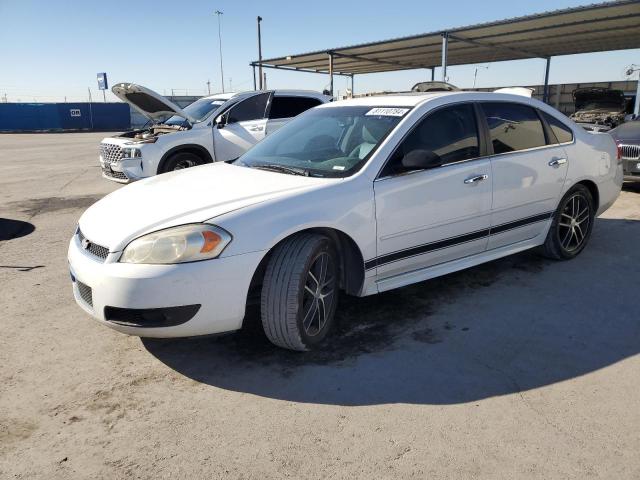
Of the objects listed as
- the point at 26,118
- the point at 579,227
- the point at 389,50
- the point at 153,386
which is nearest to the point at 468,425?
the point at 153,386

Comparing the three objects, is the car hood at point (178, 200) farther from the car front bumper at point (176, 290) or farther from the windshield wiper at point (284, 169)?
the car front bumper at point (176, 290)

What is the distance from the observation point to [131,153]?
7.59 meters

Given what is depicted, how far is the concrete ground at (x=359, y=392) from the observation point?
2.16m

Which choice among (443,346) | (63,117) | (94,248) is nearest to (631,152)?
(443,346)

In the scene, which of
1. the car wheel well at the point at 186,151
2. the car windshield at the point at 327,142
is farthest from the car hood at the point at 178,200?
the car wheel well at the point at 186,151

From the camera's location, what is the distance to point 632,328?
336cm

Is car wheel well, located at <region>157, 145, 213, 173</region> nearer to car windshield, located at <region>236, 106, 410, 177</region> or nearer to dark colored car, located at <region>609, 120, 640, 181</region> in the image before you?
car windshield, located at <region>236, 106, 410, 177</region>

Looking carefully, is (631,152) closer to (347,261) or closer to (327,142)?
(327,142)

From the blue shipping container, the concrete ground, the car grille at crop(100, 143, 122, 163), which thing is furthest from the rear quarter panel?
the blue shipping container

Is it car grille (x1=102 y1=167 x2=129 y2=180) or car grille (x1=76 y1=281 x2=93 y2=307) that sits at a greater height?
car grille (x1=102 y1=167 x2=129 y2=180)

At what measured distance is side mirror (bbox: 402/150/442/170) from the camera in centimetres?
324

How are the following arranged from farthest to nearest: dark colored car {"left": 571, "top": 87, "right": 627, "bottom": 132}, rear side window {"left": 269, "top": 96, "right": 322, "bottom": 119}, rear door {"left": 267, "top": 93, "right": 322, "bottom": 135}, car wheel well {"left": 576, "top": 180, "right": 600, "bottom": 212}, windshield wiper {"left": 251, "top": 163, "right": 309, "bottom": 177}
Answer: dark colored car {"left": 571, "top": 87, "right": 627, "bottom": 132}, rear side window {"left": 269, "top": 96, "right": 322, "bottom": 119}, rear door {"left": 267, "top": 93, "right": 322, "bottom": 135}, car wheel well {"left": 576, "top": 180, "right": 600, "bottom": 212}, windshield wiper {"left": 251, "top": 163, "right": 309, "bottom": 177}

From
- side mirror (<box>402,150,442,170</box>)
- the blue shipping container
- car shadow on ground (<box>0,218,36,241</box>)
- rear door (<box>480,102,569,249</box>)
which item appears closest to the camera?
side mirror (<box>402,150,442,170</box>)

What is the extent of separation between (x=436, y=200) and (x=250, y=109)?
5.82 meters
